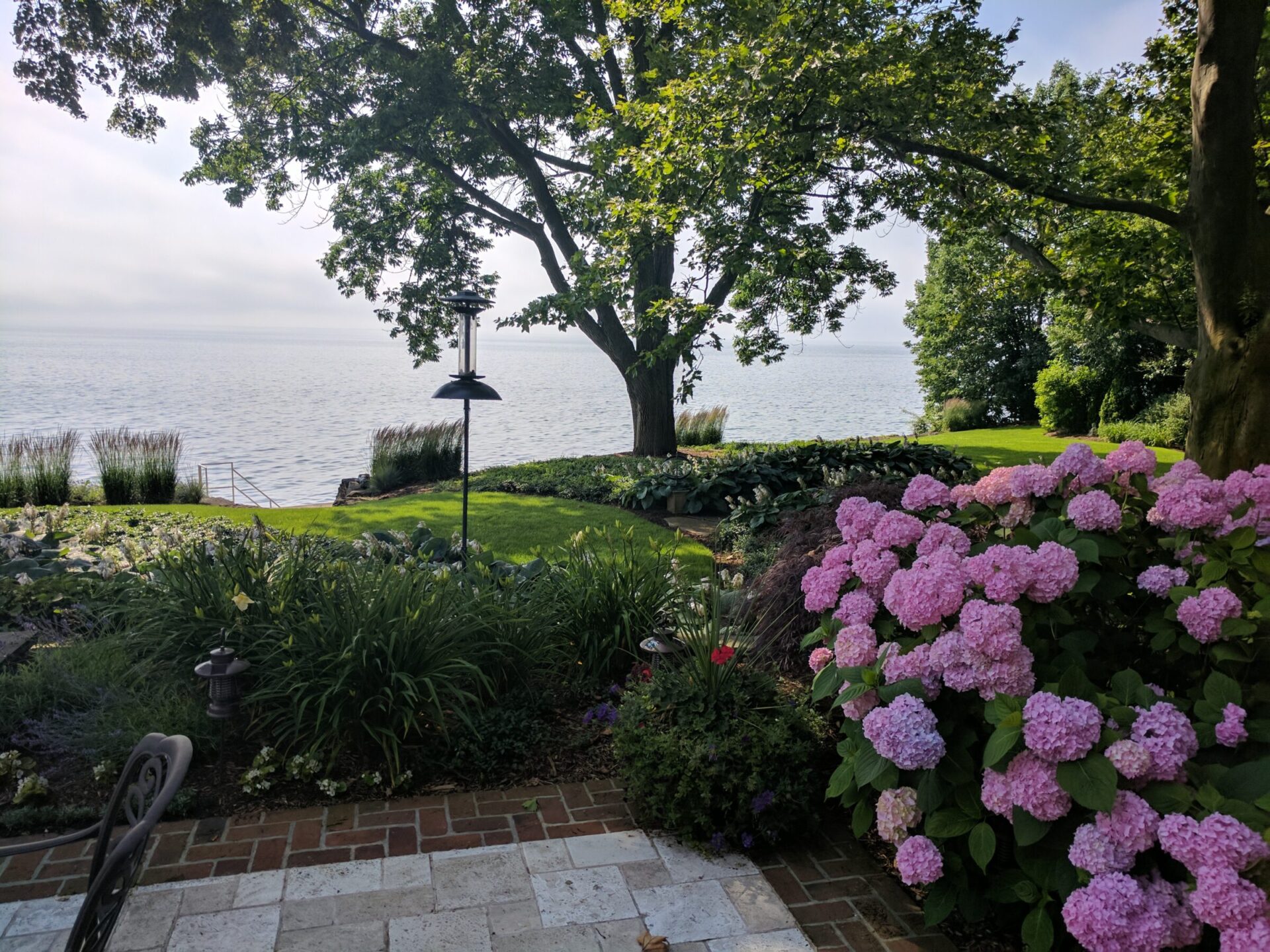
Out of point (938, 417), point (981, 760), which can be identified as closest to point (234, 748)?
point (981, 760)

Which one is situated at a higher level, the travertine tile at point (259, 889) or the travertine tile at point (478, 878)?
the travertine tile at point (478, 878)

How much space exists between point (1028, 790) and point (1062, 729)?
0.62ft

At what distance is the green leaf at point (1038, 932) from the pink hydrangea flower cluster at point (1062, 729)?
1.44 ft

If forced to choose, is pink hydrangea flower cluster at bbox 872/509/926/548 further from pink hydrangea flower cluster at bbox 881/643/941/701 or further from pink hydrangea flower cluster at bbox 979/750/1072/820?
pink hydrangea flower cluster at bbox 979/750/1072/820

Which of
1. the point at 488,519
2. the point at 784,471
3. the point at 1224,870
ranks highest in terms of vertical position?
the point at 784,471

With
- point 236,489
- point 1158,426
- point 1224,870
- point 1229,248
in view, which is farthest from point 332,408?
point 1224,870

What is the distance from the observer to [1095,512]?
246cm

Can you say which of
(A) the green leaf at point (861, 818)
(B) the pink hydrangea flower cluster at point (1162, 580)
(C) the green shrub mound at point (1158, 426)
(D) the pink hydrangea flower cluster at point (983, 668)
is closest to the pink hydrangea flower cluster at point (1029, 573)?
(D) the pink hydrangea flower cluster at point (983, 668)

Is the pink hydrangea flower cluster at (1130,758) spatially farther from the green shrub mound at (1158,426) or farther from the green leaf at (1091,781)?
the green shrub mound at (1158,426)

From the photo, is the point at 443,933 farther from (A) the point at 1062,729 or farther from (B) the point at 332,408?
(B) the point at 332,408

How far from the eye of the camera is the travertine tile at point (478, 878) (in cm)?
A: 253

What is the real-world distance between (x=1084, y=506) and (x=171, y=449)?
12.0 metres

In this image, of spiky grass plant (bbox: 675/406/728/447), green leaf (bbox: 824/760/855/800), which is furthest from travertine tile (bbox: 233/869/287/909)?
spiky grass plant (bbox: 675/406/728/447)

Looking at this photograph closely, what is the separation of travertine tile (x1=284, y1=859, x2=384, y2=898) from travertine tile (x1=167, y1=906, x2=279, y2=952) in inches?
4.5
